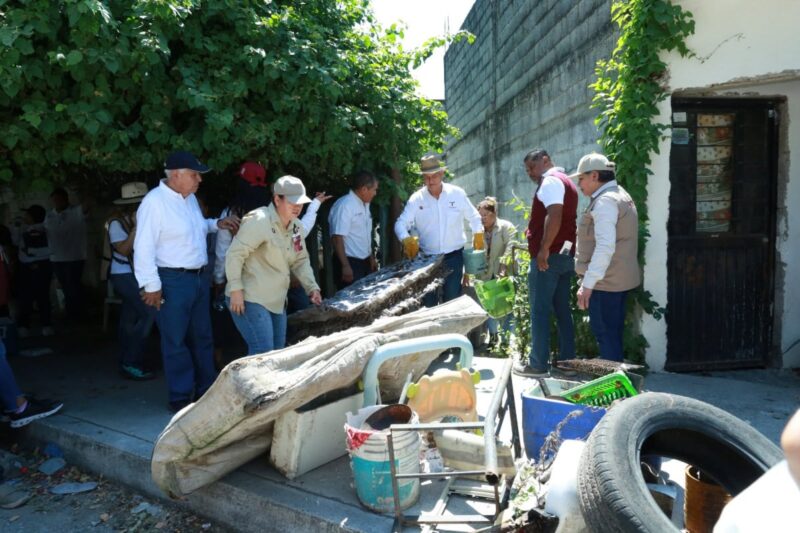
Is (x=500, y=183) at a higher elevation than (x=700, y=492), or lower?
higher

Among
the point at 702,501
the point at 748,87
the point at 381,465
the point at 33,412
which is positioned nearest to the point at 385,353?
Result: the point at 381,465

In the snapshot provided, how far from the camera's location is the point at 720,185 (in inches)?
234

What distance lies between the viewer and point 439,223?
6.17 meters

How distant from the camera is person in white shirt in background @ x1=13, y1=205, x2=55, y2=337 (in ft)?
25.5

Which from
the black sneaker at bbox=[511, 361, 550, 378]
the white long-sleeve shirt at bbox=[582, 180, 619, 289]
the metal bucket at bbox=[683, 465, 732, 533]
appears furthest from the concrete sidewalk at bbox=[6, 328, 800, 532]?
the metal bucket at bbox=[683, 465, 732, 533]

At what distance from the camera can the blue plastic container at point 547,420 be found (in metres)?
3.31

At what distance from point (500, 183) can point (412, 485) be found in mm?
8893

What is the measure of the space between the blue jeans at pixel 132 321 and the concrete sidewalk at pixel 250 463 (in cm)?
25

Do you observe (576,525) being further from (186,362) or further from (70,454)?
(70,454)

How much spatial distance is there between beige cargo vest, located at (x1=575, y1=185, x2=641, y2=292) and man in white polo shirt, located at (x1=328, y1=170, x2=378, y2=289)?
2.13m

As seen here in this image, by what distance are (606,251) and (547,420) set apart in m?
1.78

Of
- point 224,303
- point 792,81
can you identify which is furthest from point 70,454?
point 792,81

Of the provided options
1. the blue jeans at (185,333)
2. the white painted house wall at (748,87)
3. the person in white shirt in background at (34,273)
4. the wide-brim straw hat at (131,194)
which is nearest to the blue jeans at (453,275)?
the white painted house wall at (748,87)

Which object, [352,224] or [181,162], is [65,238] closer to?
[352,224]
